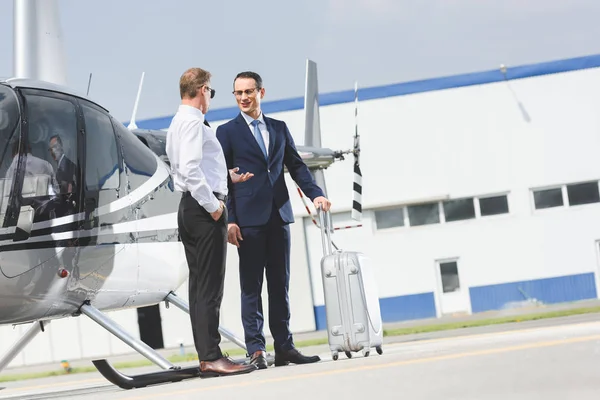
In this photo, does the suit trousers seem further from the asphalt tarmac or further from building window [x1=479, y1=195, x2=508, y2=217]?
building window [x1=479, y1=195, x2=508, y2=217]

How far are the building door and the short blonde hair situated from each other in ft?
70.2

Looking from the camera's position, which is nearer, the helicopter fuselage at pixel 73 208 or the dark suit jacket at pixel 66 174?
the helicopter fuselage at pixel 73 208

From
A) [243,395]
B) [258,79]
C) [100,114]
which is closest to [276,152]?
[258,79]

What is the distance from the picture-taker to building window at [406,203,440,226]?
26844mm

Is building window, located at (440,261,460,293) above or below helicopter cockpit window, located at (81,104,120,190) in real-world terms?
below

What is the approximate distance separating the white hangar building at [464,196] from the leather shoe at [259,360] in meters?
20.0

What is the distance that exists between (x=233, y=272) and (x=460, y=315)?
653 cm

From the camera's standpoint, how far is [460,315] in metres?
26.3

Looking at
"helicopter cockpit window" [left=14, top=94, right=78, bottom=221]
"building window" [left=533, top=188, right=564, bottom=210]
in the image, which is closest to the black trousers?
"helicopter cockpit window" [left=14, top=94, right=78, bottom=221]

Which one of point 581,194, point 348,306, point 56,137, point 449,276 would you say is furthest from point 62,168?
point 581,194

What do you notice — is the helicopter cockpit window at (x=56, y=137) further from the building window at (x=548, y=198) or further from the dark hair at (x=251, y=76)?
the building window at (x=548, y=198)

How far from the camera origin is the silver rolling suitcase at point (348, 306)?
245 inches

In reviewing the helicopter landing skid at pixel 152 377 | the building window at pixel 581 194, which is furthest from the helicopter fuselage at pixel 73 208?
the building window at pixel 581 194

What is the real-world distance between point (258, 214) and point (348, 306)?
2.86ft
